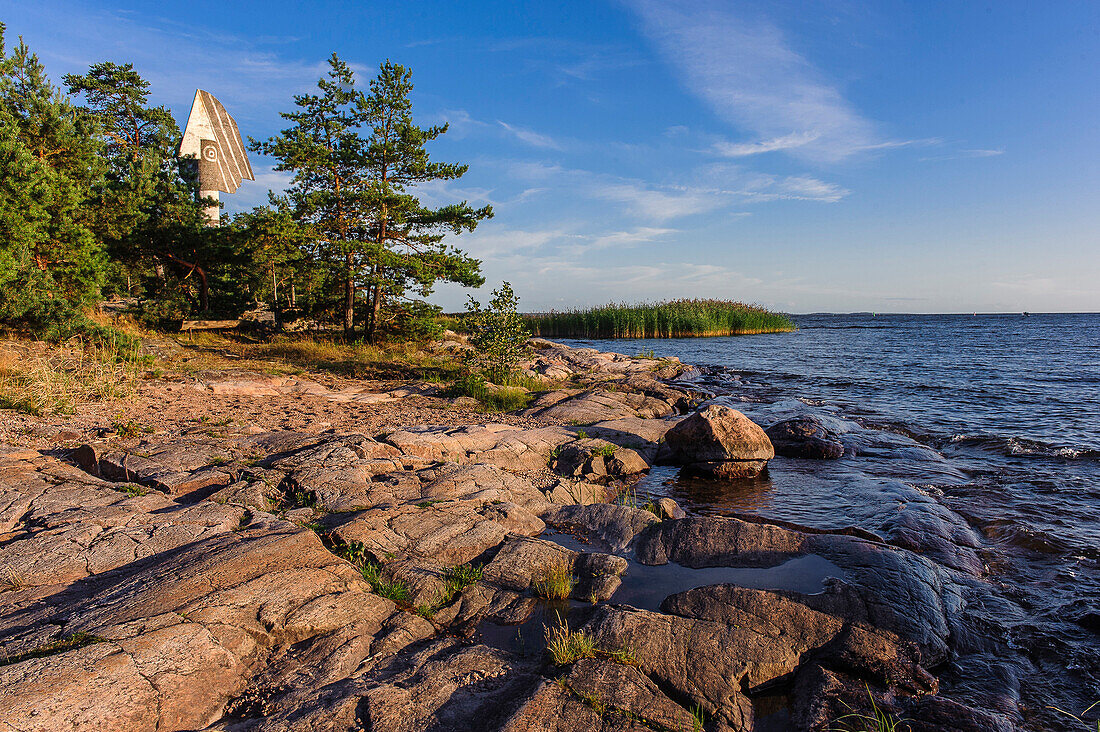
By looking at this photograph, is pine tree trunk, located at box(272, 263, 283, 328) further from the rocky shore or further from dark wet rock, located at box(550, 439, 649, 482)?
dark wet rock, located at box(550, 439, 649, 482)

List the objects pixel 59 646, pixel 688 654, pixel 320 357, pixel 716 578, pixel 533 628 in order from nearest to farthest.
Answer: pixel 59 646 → pixel 688 654 → pixel 533 628 → pixel 716 578 → pixel 320 357

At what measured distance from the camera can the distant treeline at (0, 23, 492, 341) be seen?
1309 cm

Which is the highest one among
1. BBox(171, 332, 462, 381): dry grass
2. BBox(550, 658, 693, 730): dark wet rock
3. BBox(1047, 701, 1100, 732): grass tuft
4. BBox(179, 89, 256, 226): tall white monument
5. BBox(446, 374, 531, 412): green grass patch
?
BBox(179, 89, 256, 226): tall white monument

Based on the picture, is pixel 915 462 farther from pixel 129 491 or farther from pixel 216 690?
pixel 129 491

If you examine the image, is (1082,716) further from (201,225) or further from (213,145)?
(213,145)

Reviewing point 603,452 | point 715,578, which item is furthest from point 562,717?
point 603,452

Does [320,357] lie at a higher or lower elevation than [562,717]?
higher

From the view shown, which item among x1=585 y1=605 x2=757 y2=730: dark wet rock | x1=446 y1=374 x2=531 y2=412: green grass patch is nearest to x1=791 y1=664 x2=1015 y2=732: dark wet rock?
x1=585 y1=605 x2=757 y2=730: dark wet rock

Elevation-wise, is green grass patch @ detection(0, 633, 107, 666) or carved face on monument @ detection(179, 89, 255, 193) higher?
carved face on monument @ detection(179, 89, 255, 193)

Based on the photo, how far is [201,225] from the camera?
19.7 metres

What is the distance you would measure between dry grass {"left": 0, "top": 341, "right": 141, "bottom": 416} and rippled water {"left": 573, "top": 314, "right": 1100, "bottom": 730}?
9280 mm

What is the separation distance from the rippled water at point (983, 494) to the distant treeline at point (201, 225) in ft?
37.5

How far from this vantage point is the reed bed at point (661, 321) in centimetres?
4294

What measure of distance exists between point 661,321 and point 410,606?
133 ft
